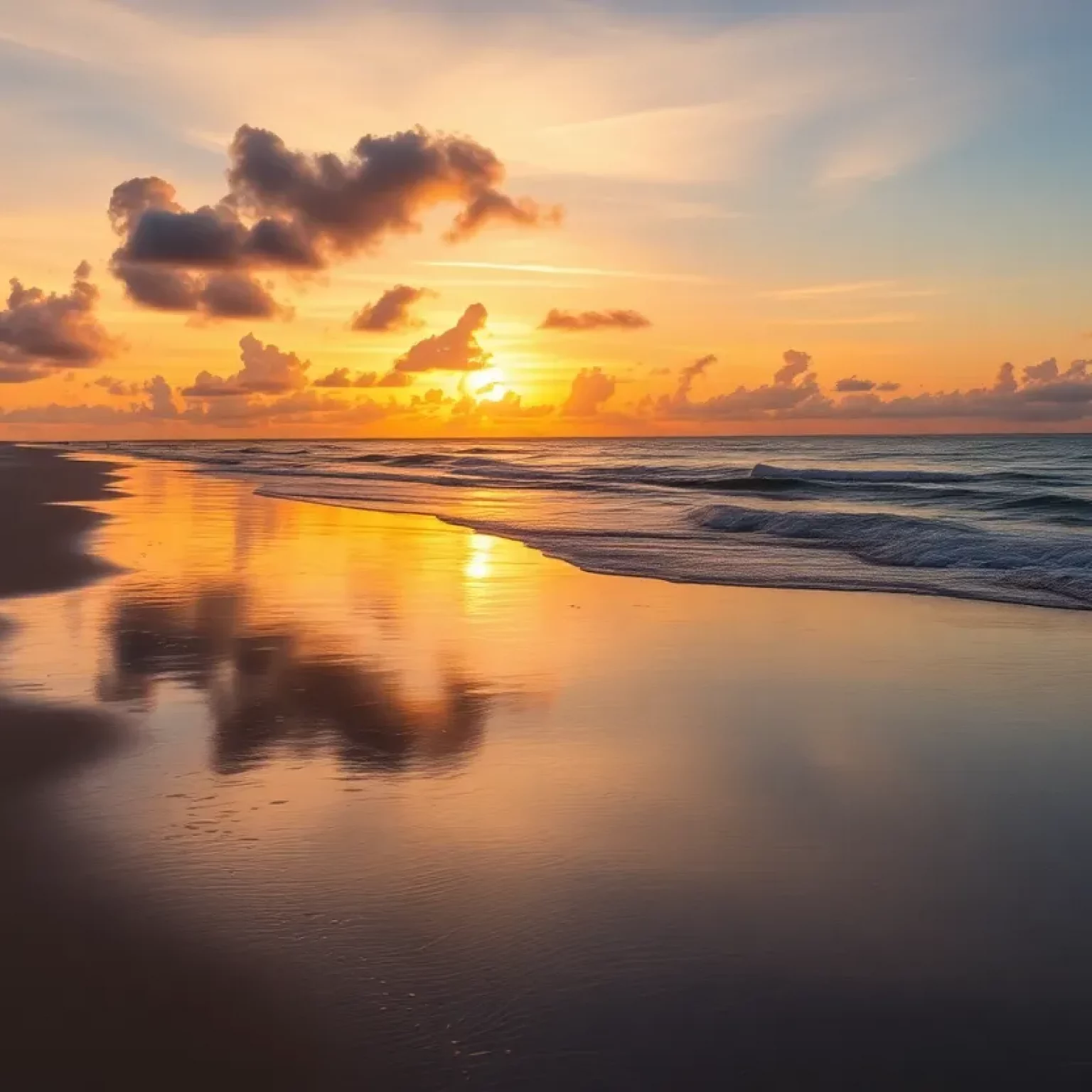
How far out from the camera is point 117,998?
4012mm

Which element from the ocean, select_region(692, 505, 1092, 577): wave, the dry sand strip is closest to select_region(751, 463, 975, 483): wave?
the ocean

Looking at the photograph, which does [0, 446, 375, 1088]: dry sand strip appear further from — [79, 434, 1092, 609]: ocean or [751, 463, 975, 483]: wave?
[751, 463, 975, 483]: wave

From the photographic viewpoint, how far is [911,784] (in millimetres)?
6402

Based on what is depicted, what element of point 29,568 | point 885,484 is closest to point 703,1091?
point 29,568

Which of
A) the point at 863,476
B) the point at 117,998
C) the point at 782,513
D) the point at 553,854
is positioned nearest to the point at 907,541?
the point at 782,513

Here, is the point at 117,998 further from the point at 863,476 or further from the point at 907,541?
the point at 863,476

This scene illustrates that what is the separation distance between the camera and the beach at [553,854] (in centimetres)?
375

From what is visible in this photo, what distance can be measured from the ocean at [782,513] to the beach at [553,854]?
15.4 feet

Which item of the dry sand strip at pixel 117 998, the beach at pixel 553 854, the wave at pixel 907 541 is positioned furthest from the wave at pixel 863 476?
the dry sand strip at pixel 117 998

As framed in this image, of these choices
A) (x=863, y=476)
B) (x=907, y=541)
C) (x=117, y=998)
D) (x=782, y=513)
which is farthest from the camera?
(x=863, y=476)

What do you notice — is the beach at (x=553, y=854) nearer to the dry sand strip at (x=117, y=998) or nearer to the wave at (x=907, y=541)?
the dry sand strip at (x=117, y=998)

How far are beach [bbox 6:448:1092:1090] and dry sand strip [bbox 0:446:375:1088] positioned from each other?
1 centimetres

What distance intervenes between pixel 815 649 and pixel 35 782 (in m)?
6.75

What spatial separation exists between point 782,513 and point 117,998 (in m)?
23.9
